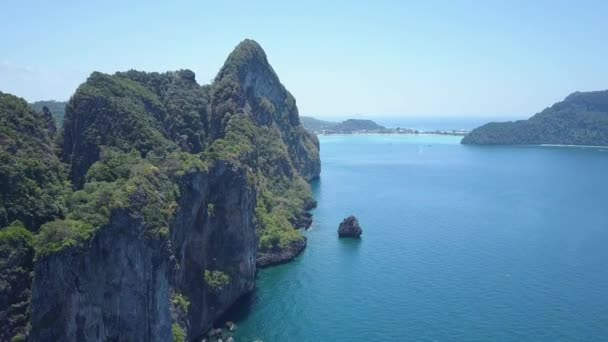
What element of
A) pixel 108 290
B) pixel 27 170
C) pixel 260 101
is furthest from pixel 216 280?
pixel 260 101

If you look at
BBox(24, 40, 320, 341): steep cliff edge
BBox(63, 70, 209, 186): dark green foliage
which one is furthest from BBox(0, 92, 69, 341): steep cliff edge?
BBox(63, 70, 209, 186): dark green foliage

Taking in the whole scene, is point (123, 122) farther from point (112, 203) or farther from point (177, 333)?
point (177, 333)

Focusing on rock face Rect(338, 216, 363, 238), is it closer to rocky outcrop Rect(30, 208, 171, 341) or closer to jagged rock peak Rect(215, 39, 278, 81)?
jagged rock peak Rect(215, 39, 278, 81)

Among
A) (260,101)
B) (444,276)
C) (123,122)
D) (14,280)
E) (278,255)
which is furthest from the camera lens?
(260,101)

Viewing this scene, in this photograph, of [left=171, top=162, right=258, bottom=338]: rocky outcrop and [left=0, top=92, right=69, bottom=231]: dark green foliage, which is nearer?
[left=0, top=92, right=69, bottom=231]: dark green foliage

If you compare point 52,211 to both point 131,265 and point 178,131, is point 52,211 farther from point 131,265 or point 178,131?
point 178,131

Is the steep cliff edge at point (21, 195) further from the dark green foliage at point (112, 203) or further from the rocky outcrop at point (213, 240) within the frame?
the rocky outcrop at point (213, 240)
